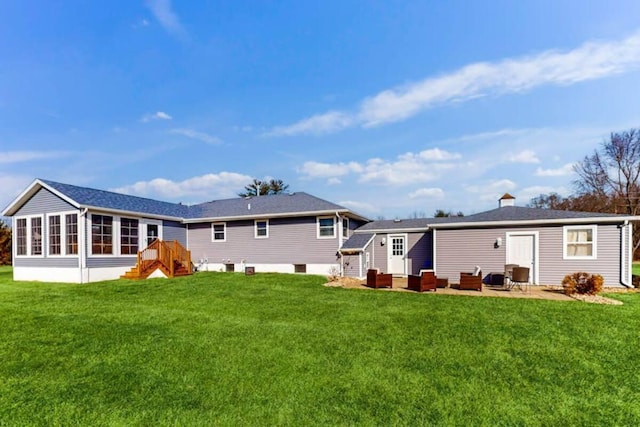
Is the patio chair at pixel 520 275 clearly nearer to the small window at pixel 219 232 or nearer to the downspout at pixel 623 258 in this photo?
the downspout at pixel 623 258

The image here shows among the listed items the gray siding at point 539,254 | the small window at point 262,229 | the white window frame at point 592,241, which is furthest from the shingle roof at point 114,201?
the white window frame at point 592,241

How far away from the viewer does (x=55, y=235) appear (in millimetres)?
14438

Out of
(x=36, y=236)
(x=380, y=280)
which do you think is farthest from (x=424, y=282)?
(x=36, y=236)

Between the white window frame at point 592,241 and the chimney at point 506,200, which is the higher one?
the chimney at point 506,200

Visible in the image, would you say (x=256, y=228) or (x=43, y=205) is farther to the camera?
(x=256, y=228)

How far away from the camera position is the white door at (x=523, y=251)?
1261 centimetres

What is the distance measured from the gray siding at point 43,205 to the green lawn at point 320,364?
668cm

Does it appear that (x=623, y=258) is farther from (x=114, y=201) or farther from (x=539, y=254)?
(x=114, y=201)

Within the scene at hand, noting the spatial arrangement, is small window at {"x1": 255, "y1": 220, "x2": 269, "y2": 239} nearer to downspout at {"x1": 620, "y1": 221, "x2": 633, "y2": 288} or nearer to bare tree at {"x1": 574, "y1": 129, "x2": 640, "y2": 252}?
downspout at {"x1": 620, "y1": 221, "x2": 633, "y2": 288}

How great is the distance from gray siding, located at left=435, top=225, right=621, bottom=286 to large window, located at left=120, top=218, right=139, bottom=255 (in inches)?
568

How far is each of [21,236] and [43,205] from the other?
7.90ft

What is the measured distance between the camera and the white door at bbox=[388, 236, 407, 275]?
1622 centimetres

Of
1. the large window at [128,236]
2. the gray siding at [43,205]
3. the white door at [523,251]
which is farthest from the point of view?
the large window at [128,236]

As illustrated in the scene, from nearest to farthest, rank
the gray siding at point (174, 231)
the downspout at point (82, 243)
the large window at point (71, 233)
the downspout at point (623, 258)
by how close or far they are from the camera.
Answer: the downspout at point (623, 258)
the downspout at point (82, 243)
the large window at point (71, 233)
the gray siding at point (174, 231)
